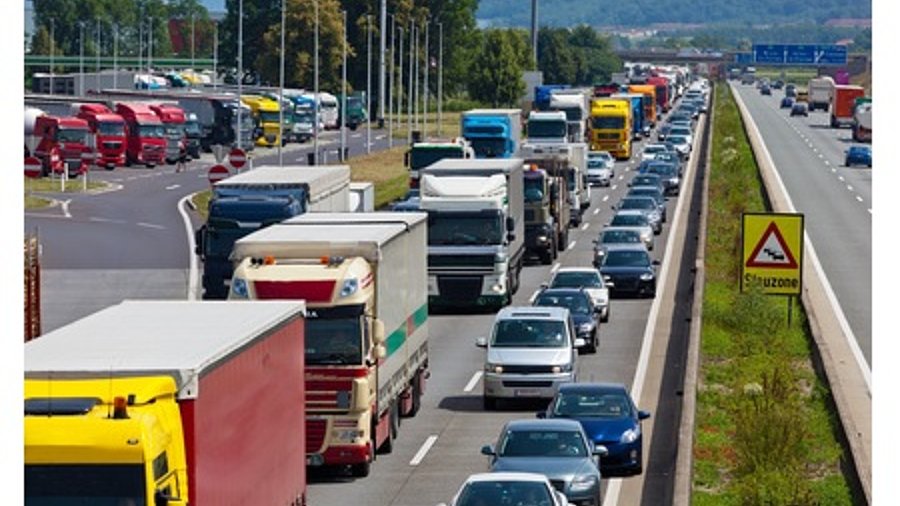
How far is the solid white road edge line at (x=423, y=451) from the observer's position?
32156 millimetres

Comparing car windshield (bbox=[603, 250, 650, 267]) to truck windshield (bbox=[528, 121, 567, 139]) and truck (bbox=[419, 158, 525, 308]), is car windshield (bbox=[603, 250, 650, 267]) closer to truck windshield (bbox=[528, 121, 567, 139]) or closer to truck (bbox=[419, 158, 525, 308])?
truck (bbox=[419, 158, 525, 308])

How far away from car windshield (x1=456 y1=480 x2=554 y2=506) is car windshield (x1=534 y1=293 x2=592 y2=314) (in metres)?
19.3

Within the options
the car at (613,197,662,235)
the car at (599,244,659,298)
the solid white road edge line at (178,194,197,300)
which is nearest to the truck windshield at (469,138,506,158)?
the solid white road edge line at (178,194,197,300)

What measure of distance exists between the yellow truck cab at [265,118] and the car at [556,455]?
319 ft

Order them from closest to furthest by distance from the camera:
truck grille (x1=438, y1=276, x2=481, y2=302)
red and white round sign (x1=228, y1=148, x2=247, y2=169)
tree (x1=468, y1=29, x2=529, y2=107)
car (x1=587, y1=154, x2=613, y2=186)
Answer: truck grille (x1=438, y1=276, x2=481, y2=302)
red and white round sign (x1=228, y1=148, x2=247, y2=169)
car (x1=587, y1=154, x2=613, y2=186)
tree (x1=468, y1=29, x2=529, y2=107)

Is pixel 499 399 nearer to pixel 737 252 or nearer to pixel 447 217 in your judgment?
pixel 447 217

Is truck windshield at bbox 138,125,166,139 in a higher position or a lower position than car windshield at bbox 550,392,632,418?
higher

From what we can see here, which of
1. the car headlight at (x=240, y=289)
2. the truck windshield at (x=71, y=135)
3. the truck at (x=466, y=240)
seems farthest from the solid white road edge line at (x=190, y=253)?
the car headlight at (x=240, y=289)

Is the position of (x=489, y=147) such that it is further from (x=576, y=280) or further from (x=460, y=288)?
(x=576, y=280)

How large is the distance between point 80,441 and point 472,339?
31.0 metres

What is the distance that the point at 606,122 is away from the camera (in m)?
115

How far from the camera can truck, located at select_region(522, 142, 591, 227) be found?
67.4 metres

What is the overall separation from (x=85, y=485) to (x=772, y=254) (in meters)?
21.1

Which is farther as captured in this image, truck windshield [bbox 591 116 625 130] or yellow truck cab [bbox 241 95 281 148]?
yellow truck cab [bbox 241 95 281 148]
